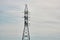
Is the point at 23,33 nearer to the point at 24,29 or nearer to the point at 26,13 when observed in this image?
the point at 24,29

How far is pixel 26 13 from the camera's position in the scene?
27.8 metres

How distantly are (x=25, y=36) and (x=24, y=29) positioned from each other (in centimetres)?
123

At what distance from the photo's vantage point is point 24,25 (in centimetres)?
2830

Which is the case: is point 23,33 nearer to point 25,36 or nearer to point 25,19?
point 25,36

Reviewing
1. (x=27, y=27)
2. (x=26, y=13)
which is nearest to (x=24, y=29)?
(x=27, y=27)

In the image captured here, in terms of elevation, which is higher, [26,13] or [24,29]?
[26,13]

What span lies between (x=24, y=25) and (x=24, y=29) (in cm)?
120

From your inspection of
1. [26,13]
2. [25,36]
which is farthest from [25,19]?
[25,36]

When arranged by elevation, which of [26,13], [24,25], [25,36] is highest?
[26,13]

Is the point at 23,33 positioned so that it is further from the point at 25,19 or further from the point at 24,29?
the point at 25,19

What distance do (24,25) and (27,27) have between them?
2.66 ft

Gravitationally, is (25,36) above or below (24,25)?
below

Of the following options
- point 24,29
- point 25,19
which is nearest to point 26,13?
point 25,19

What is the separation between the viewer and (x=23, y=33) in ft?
88.0
